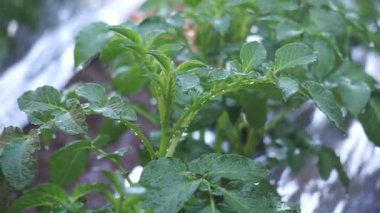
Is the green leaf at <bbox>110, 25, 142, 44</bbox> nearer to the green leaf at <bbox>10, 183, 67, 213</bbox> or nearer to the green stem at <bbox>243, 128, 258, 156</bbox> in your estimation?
the green leaf at <bbox>10, 183, 67, 213</bbox>

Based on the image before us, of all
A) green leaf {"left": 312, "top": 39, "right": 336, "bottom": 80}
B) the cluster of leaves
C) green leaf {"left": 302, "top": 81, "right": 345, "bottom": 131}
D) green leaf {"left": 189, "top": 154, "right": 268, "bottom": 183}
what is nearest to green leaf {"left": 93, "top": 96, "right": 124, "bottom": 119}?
the cluster of leaves

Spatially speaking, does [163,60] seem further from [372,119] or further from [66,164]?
[372,119]

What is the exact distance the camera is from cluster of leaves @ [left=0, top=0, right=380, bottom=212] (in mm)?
716

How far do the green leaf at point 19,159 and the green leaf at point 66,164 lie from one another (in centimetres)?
12

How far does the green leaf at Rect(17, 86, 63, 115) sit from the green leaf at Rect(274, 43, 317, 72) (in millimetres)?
269

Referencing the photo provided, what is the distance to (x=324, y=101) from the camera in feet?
2.56

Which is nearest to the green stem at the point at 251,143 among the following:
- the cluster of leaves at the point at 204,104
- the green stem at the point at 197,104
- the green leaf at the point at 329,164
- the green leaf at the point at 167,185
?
the cluster of leaves at the point at 204,104

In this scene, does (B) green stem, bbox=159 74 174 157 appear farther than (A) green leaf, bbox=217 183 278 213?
Yes

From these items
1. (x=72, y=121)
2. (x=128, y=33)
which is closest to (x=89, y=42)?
(x=128, y=33)

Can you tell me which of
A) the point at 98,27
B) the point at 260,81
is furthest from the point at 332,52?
the point at 98,27

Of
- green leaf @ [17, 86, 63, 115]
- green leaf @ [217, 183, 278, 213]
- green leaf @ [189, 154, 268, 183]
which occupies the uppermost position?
green leaf @ [17, 86, 63, 115]

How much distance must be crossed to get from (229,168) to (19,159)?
0.23 meters

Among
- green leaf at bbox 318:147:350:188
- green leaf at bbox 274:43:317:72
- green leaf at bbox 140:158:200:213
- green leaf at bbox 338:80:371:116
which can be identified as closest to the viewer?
green leaf at bbox 140:158:200:213

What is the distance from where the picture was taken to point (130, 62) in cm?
116
